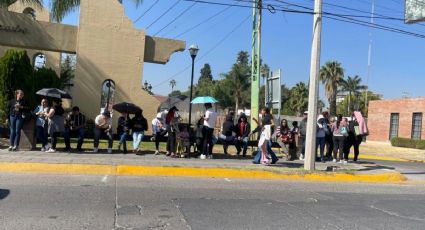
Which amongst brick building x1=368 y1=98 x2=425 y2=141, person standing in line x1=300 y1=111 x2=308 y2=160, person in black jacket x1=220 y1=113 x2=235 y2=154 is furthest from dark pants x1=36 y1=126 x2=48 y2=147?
brick building x1=368 y1=98 x2=425 y2=141

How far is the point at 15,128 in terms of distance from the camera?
46.9 ft

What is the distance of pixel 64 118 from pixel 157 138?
2.95 meters

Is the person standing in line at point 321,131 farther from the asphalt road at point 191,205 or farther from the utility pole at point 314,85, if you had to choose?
the asphalt road at point 191,205

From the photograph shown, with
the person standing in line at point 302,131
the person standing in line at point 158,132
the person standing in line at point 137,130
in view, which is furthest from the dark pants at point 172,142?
the person standing in line at point 302,131

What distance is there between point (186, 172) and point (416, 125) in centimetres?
4021

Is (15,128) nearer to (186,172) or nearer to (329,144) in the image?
(186,172)

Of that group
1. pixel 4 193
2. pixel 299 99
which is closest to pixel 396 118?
pixel 299 99

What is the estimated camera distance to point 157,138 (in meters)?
16.3

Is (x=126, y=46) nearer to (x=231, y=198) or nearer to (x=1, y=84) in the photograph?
(x=1, y=84)

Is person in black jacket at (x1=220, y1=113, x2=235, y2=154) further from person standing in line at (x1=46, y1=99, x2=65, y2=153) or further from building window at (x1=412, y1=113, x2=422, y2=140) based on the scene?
building window at (x1=412, y1=113, x2=422, y2=140)

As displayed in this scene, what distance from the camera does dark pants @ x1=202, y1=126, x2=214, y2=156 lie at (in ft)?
50.7

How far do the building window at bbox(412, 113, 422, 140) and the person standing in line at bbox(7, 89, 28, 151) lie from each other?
40836 mm

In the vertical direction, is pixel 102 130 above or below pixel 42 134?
above

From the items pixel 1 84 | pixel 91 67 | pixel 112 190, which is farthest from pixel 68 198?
pixel 91 67
